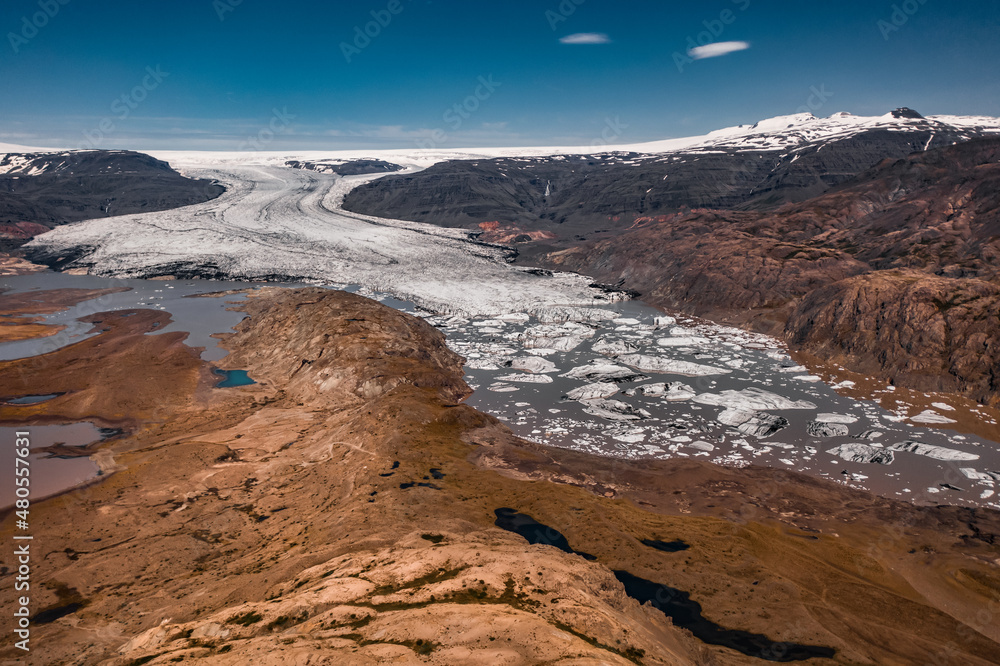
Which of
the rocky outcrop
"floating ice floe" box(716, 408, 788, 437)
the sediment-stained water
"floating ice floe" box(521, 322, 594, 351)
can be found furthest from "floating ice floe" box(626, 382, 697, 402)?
the rocky outcrop

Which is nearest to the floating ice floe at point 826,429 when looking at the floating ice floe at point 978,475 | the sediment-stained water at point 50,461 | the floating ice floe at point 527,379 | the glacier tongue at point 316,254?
the floating ice floe at point 978,475

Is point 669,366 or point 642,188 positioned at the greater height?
point 642,188

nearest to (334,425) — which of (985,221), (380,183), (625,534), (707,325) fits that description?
(625,534)

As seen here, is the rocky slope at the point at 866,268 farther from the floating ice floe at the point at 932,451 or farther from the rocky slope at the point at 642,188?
the rocky slope at the point at 642,188

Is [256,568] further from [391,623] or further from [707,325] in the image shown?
[707,325]

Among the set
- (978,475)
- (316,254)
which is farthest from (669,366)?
(316,254)

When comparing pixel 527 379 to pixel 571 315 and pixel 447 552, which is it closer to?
pixel 571 315

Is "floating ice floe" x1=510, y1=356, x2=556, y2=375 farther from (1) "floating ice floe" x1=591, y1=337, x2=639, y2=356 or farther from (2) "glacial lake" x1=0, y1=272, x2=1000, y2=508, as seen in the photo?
(1) "floating ice floe" x1=591, y1=337, x2=639, y2=356
